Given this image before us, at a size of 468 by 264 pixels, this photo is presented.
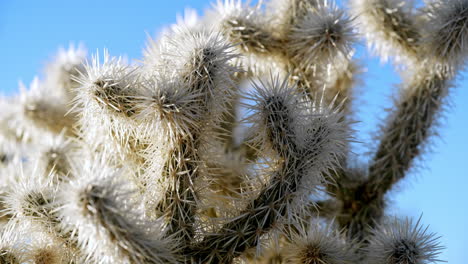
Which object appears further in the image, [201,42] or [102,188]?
[201,42]

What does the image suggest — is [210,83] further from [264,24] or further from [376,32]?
[376,32]

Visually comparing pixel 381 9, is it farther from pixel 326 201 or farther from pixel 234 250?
pixel 234 250

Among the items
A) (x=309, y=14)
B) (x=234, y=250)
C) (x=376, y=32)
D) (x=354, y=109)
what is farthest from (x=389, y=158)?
(x=234, y=250)

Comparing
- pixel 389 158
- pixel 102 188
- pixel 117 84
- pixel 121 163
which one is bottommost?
pixel 102 188

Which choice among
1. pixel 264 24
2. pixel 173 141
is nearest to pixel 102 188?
pixel 173 141

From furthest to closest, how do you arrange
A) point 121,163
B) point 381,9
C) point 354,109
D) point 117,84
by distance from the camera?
point 354,109, point 381,9, point 121,163, point 117,84

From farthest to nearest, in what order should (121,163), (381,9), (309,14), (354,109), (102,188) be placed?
(354,109)
(381,9)
(309,14)
(121,163)
(102,188)

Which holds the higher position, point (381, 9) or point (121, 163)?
point (381, 9)

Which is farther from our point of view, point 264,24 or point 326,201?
point 326,201

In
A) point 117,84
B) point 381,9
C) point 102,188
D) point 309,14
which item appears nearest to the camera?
point 102,188
